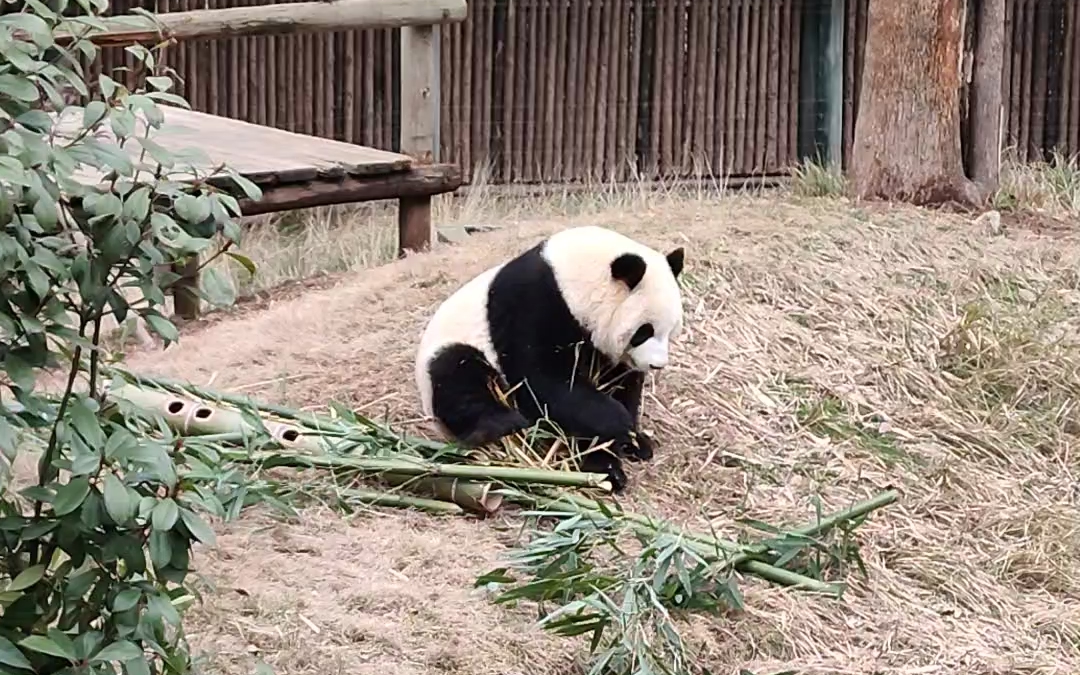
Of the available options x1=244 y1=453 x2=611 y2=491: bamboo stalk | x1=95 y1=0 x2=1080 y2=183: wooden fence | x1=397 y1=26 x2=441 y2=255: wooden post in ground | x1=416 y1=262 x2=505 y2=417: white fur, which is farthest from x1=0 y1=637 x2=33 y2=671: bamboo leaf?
x1=95 y1=0 x2=1080 y2=183: wooden fence

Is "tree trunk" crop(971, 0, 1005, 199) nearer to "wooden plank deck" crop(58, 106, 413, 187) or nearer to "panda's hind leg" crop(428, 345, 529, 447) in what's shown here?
"wooden plank deck" crop(58, 106, 413, 187)

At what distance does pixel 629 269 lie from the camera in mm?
4684

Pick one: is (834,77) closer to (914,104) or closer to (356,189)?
(914,104)

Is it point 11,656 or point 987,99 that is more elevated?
point 987,99

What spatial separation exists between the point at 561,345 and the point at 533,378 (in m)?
0.14

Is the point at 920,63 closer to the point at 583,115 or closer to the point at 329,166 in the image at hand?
the point at 329,166

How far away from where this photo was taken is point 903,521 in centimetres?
496

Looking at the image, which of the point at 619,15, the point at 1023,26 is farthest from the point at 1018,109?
the point at 619,15

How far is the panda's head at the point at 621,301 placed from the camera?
4.74 meters

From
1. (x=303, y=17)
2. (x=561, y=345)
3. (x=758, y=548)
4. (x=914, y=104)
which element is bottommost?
(x=758, y=548)

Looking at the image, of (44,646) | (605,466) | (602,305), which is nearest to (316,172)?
(602,305)

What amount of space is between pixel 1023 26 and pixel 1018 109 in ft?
2.22

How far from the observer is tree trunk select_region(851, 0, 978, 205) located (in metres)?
7.66

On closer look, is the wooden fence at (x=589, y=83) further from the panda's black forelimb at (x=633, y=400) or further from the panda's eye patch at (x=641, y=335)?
the panda's eye patch at (x=641, y=335)
